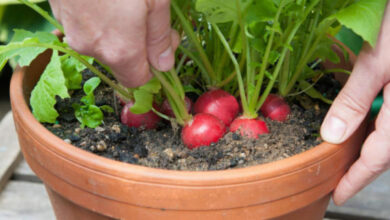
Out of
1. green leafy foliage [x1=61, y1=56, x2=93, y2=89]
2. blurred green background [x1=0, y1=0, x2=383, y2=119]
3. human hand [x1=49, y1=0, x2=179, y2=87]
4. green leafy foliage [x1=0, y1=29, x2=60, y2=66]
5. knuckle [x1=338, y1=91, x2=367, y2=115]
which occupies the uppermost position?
human hand [x1=49, y1=0, x2=179, y2=87]

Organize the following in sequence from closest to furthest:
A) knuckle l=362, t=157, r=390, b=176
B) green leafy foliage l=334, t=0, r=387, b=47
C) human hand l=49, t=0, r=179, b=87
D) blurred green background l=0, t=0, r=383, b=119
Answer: human hand l=49, t=0, r=179, b=87 < green leafy foliage l=334, t=0, r=387, b=47 < knuckle l=362, t=157, r=390, b=176 < blurred green background l=0, t=0, r=383, b=119

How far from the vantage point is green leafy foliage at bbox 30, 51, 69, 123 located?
62 centimetres

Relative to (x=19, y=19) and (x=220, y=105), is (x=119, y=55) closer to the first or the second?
(x=220, y=105)

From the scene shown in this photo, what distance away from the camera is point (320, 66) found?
87cm

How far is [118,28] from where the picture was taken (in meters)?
0.42

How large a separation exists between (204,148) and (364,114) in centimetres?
22

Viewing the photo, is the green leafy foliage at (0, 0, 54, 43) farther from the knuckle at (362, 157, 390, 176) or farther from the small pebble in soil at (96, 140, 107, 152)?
the knuckle at (362, 157, 390, 176)

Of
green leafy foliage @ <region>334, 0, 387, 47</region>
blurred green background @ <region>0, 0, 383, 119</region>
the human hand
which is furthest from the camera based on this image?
blurred green background @ <region>0, 0, 383, 119</region>

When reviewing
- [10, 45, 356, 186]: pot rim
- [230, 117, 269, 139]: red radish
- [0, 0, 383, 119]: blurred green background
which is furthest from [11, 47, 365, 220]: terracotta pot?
[0, 0, 383, 119]: blurred green background

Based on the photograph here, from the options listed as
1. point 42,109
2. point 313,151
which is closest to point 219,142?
point 313,151

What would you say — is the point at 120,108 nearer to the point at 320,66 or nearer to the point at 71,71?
the point at 71,71

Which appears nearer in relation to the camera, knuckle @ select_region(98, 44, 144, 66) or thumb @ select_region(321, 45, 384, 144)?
knuckle @ select_region(98, 44, 144, 66)

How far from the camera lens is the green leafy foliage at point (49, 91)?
2.03 ft

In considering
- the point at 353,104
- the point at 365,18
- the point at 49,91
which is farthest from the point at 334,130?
the point at 49,91
